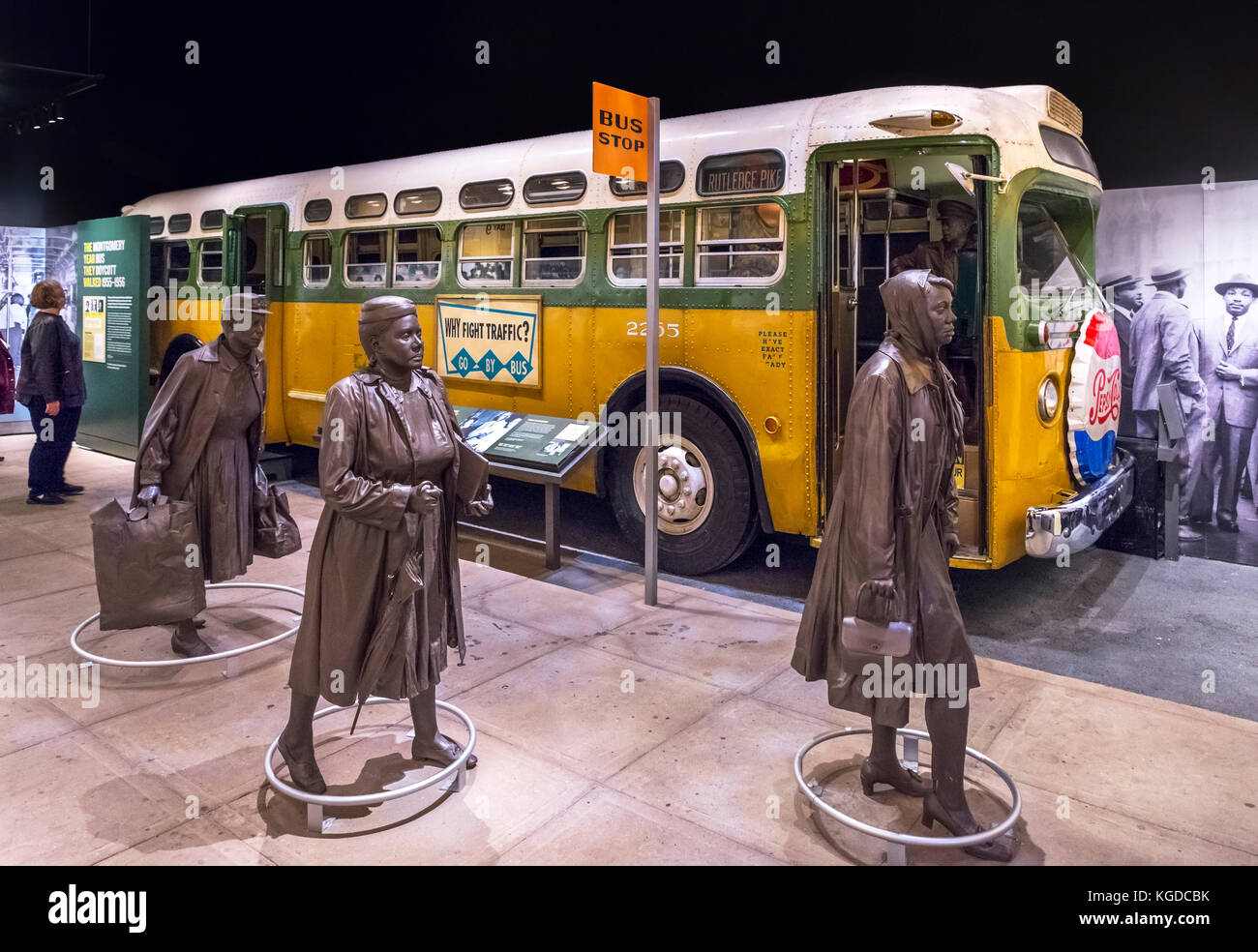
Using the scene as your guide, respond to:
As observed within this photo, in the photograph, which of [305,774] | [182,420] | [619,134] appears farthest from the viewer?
[619,134]

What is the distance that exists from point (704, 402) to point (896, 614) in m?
3.75

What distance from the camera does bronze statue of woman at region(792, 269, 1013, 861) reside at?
117 inches

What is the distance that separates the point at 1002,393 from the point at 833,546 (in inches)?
104

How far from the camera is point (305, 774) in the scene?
3400 millimetres

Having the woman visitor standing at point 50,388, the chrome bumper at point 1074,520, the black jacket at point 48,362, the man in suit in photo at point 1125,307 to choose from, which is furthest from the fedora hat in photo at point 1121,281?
the black jacket at point 48,362

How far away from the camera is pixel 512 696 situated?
4480 mm

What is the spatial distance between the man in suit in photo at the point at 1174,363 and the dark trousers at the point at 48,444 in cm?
908

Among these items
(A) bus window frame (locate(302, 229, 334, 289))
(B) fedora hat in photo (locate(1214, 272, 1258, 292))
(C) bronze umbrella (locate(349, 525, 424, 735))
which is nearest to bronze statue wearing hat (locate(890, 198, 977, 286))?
(B) fedora hat in photo (locate(1214, 272, 1258, 292))

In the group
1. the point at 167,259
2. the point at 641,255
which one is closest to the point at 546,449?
the point at 641,255

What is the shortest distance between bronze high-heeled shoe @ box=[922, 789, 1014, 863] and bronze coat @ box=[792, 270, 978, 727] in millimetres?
305

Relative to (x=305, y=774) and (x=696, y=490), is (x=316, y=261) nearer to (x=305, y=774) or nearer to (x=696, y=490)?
(x=696, y=490)
